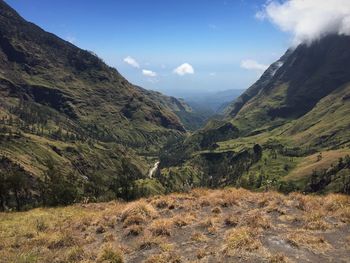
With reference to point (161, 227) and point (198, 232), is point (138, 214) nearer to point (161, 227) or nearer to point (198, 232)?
point (161, 227)

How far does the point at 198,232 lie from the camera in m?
22.7

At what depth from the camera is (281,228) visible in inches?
901

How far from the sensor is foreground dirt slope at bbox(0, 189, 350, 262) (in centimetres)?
1917

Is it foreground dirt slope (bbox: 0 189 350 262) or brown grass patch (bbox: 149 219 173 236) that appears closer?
foreground dirt slope (bbox: 0 189 350 262)

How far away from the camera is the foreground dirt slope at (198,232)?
19.2 metres

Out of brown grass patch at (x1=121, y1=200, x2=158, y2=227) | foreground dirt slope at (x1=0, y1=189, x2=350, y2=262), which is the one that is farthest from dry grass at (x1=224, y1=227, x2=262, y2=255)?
brown grass patch at (x1=121, y1=200, x2=158, y2=227)

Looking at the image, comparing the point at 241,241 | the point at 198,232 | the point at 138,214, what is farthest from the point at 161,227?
the point at 241,241

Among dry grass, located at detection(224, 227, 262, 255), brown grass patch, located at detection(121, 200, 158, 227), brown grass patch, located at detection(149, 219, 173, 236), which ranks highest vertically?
dry grass, located at detection(224, 227, 262, 255)

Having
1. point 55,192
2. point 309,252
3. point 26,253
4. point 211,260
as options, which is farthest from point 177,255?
point 55,192

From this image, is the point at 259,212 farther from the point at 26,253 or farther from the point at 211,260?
the point at 26,253

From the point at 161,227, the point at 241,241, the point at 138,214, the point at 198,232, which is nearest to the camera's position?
the point at 241,241

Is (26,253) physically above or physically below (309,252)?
below

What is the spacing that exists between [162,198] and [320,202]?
41.0 ft

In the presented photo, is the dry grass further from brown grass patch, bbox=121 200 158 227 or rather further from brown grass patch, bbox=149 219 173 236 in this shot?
brown grass patch, bbox=121 200 158 227
